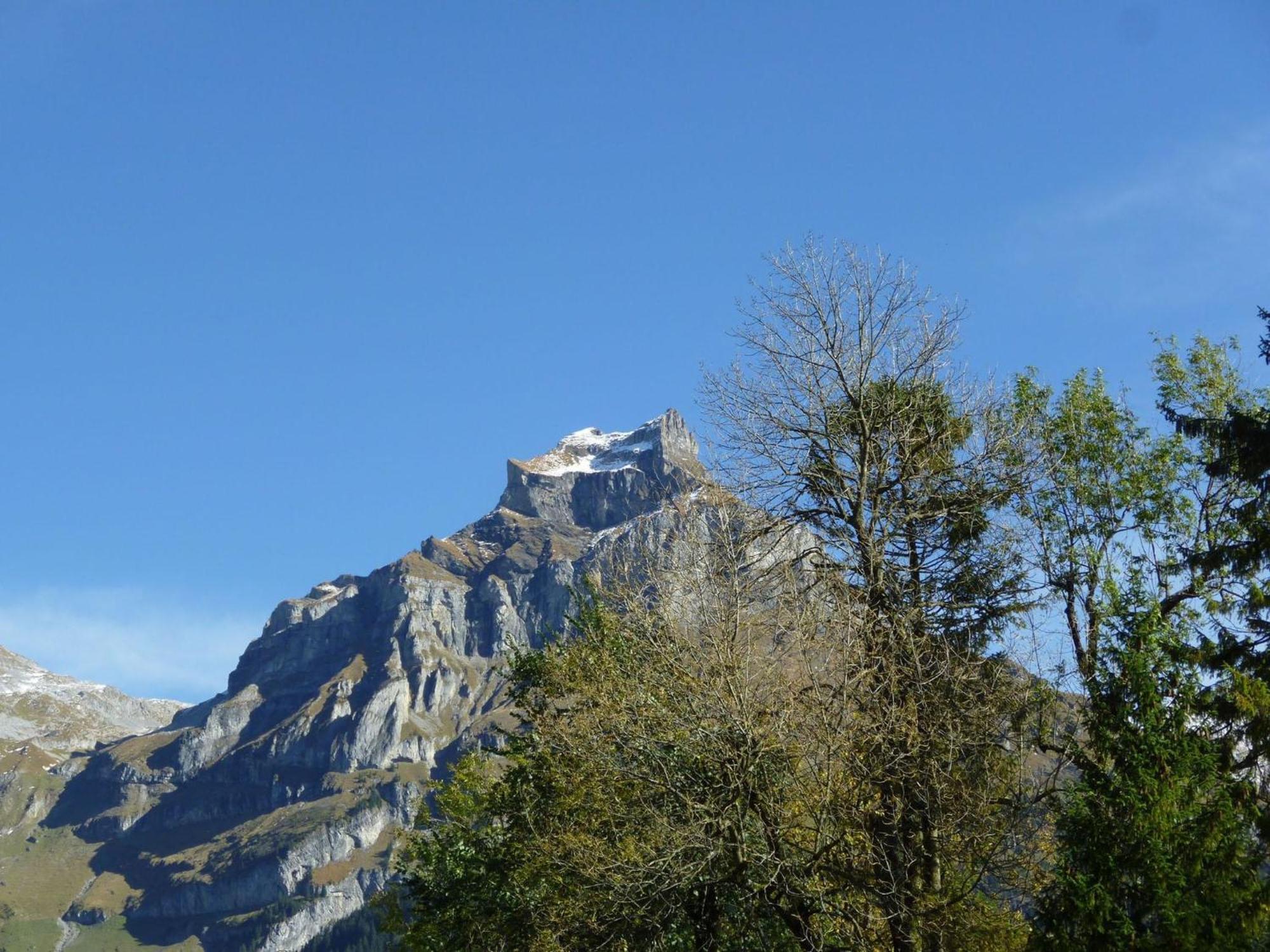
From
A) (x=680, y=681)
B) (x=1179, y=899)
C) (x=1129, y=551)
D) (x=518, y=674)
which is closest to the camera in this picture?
(x=1179, y=899)

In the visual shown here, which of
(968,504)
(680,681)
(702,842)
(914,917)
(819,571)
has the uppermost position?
(968,504)

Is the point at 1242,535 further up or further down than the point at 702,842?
further up

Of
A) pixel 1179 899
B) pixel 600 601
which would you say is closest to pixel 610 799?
pixel 600 601

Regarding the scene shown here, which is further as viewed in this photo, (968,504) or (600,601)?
(600,601)

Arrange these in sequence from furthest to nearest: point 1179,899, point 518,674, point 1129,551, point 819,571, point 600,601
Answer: point 518,674, point 600,601, point 1129,551, point 819,571, point 1179,899

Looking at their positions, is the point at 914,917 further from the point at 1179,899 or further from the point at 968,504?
the point at 968,504

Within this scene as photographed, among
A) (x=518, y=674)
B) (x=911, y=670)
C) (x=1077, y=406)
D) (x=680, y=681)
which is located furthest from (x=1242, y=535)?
(x=518, y=674)

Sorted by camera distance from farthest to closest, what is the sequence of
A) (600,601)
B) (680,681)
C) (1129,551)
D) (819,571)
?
(600,601)
(1129,551)
(819,571)
(680,681)

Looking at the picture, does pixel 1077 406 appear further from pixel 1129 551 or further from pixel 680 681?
pixel 680 681

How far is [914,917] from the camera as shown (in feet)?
54.0

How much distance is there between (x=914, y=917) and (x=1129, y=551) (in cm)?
784

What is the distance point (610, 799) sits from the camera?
20.7m

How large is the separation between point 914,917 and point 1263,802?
6.05 meters

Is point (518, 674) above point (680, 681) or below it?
above
